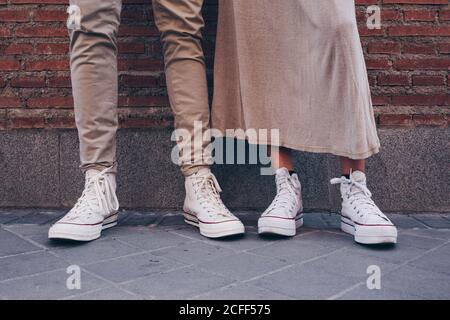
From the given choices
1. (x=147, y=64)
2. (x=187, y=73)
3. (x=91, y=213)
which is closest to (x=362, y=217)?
(x=187, y=73)

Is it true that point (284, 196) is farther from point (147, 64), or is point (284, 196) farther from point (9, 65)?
point (9, 65)

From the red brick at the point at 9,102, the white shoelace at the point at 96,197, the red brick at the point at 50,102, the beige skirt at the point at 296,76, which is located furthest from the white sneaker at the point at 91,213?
the red brick at the point at 9,102

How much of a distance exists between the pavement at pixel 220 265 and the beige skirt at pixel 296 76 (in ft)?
1.32

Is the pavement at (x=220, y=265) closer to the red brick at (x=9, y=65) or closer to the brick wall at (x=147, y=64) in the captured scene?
the brick wall at (x=147, y=64)

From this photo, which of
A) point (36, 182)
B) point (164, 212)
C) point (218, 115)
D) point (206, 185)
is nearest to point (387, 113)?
point (218, 115)

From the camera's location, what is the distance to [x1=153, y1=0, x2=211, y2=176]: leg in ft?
5.70

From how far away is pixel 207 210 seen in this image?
167cm

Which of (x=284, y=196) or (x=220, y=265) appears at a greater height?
(x=284, y=196)

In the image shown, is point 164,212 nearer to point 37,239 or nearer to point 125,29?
point 37,239

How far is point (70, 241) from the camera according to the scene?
1.56m

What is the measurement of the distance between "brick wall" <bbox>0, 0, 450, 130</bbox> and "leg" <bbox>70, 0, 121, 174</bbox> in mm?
497

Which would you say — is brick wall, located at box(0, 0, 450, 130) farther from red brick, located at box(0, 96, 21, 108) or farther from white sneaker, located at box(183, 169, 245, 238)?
white sneaker, located at box(183, 169, 245, 238)

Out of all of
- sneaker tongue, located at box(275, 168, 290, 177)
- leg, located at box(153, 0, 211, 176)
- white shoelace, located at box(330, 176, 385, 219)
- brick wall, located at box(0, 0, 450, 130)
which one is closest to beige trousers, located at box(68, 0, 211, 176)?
leg, located at box(153, 0, 211, 176)

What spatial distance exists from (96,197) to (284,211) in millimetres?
743
